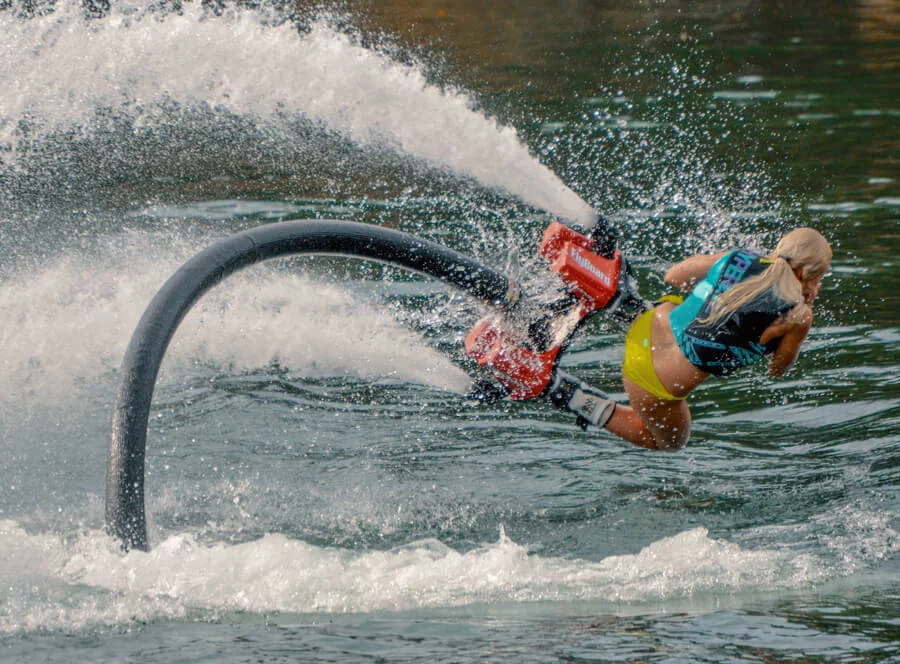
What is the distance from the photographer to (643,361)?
603 centimetres

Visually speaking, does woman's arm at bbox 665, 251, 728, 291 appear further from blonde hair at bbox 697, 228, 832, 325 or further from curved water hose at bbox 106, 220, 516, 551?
curved water hose at bbox 106, 220, 516, 551

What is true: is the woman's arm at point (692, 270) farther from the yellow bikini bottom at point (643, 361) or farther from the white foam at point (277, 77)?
the white foam at point (277, 77)

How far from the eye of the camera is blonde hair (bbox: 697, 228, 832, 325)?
5.31 m

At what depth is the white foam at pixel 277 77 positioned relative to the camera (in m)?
6.44

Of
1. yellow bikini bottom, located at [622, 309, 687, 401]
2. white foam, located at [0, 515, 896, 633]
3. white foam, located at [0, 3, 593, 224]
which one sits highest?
white foam, located at [0, 3, 593, 224]

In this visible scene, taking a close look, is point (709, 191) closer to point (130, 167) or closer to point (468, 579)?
point (130, 167)

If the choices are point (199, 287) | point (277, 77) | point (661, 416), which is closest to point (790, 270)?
point (661, 416)

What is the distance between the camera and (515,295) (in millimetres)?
6156

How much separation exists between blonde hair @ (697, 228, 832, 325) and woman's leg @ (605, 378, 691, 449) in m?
0.80

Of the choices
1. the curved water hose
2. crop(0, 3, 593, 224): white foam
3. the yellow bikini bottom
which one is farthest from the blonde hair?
the curved water hose

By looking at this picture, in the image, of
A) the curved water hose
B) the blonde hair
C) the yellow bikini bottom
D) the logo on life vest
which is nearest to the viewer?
the curved water hose

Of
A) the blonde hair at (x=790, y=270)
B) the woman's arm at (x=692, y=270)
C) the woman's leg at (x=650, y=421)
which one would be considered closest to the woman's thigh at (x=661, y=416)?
the woman's leg at (x=650, y=421)

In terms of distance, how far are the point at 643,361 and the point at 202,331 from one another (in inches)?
129

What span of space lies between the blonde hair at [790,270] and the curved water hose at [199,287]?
1296mm
